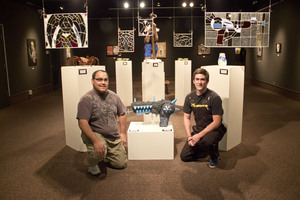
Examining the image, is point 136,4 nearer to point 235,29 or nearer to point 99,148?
point 235,29

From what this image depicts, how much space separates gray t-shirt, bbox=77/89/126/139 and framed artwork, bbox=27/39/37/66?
640 centimetres

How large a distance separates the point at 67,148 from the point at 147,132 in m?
1.35

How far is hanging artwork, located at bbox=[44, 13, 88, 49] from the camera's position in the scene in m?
4.82

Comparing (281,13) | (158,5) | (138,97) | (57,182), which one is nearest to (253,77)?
(281,13)

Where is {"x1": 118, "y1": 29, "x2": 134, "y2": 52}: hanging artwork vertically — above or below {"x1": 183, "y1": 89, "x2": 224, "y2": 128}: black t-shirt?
above

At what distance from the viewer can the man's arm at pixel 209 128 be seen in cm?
299

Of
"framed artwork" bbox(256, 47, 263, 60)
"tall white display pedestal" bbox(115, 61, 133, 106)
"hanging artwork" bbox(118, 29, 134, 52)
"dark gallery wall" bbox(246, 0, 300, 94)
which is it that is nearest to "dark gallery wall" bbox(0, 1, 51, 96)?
"hanging artwork" bbox(118, 29, 134, 52)

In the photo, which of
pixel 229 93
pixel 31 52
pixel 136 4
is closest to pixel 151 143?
pixel 229 93

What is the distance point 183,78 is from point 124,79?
1.56 meters

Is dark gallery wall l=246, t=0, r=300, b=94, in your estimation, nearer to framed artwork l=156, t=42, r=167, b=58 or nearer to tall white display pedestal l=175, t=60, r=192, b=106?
tall white display pedestal l=175, t=60, r=192, b=106

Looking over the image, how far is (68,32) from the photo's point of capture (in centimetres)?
486

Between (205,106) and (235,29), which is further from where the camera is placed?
(235,29)

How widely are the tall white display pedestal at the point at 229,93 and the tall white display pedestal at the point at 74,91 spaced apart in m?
1.67

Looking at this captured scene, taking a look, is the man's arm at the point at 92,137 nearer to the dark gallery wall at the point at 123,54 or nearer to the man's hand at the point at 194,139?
the man's hand at the point at 194,139
